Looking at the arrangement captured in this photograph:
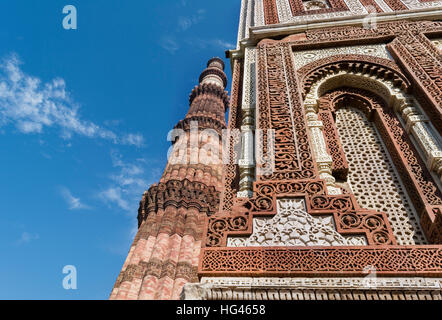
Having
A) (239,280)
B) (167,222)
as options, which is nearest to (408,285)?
(239,280)

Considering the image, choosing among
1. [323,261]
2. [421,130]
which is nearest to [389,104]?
[421,130]

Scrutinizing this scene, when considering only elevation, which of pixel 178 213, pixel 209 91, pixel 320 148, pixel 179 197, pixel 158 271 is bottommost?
pixel 320 148

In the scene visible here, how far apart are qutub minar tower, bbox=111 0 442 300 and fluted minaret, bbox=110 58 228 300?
4610mm

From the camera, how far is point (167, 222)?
904 centimetres

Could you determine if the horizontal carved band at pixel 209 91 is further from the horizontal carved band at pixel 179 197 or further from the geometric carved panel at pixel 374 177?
the geometric carved panel at pixel 374 177

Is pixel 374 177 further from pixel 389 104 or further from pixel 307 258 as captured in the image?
pixel 307 258

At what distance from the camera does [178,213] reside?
9516 millimetres

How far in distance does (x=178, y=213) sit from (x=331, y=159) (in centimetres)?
699

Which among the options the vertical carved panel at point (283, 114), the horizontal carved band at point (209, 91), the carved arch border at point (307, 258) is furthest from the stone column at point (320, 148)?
the horizontal carved band at point (209, 91)

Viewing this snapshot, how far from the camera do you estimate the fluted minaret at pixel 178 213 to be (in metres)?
7.32

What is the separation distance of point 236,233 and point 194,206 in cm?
778

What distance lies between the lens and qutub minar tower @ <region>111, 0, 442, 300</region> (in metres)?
1.79

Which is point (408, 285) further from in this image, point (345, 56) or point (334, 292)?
point (345, 56)

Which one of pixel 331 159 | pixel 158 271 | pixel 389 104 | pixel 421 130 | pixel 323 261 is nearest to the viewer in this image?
pixel 323 261
